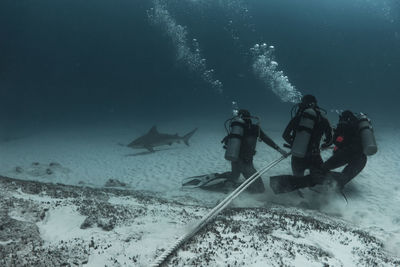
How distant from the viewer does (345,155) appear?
823 cm

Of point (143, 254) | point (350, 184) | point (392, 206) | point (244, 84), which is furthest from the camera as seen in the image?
point (244, 84)

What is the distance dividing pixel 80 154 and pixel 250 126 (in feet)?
37.6

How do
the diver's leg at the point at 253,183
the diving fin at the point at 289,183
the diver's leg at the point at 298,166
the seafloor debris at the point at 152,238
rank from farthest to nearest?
the diver's leg at the point at 253,183
the diver's leg at the point at 298,166
the diving fin at the point at 289,183
the seafloor debris at the point at 152,238

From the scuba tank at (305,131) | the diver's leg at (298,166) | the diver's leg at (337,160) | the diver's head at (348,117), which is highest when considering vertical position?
the diver's head at (348,117)

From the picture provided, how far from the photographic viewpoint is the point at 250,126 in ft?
28.2

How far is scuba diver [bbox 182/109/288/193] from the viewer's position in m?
8.07

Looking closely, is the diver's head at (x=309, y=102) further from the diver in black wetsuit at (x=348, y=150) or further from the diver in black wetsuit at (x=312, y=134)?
the diver in black wetsuit at (x=348, y=150)

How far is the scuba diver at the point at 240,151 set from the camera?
8.07m

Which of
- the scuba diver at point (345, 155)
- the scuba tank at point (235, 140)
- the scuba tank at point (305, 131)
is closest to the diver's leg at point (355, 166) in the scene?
the scuba diver at point (345, 155)

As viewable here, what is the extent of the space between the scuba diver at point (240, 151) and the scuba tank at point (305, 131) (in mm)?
800

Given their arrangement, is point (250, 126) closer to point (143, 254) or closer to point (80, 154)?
point (143, 254)

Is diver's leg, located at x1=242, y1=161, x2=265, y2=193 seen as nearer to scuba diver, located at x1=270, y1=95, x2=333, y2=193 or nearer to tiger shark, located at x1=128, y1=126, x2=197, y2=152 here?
scuba diver, located at x1=270, y1=95, x2=333, y2=193

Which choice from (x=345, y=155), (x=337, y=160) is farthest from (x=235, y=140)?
(x=345, y=155)

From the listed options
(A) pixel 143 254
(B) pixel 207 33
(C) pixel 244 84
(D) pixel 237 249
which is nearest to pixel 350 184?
(D) pixel 237 249
